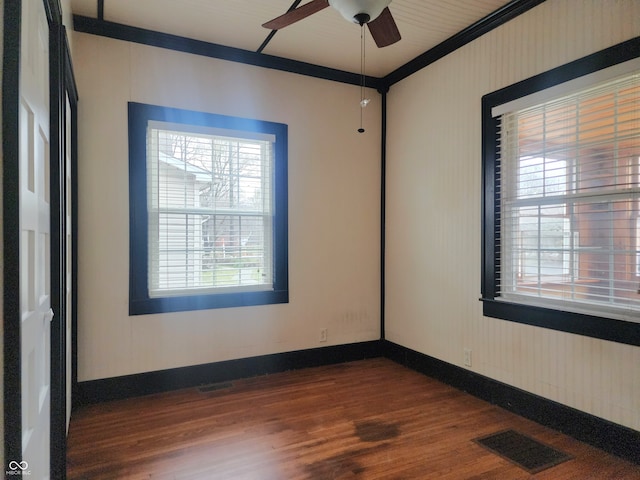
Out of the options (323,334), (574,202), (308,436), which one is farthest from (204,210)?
(574,202)

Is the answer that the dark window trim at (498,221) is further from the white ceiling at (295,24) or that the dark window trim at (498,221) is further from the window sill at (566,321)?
the white ceiling at (295,24)

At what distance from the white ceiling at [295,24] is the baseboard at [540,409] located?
273cm

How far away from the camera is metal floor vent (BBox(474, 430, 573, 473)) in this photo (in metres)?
2.18

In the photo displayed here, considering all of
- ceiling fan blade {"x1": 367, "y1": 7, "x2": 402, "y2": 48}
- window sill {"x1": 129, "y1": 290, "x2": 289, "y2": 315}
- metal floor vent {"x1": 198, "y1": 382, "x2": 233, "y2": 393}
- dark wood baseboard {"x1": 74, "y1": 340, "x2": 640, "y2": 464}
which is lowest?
metal floor vent {"x1": 198, "y1": 382, "x2": 233, "y2": 393}

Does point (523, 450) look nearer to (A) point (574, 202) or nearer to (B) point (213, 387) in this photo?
(A) point (574, 202)

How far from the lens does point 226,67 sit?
3.44 m

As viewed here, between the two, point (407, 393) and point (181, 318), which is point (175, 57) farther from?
point (407, 393)

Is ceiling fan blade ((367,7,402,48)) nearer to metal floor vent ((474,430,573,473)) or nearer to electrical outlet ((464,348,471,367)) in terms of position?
electrical outlet ((464,348,471,367))

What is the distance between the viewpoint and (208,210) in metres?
3.39

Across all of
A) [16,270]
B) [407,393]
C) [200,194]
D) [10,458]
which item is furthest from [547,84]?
[10,458]

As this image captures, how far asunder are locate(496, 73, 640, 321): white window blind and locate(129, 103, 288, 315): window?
75.8 inches

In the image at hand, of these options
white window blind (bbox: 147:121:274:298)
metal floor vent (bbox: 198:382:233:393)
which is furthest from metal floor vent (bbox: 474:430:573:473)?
white window blind (bbox: 147:121:274:298)

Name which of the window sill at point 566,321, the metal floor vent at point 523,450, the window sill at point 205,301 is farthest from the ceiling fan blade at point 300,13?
the metal floor vent at point 523,450

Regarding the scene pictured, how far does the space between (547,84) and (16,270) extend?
2.97 meters
